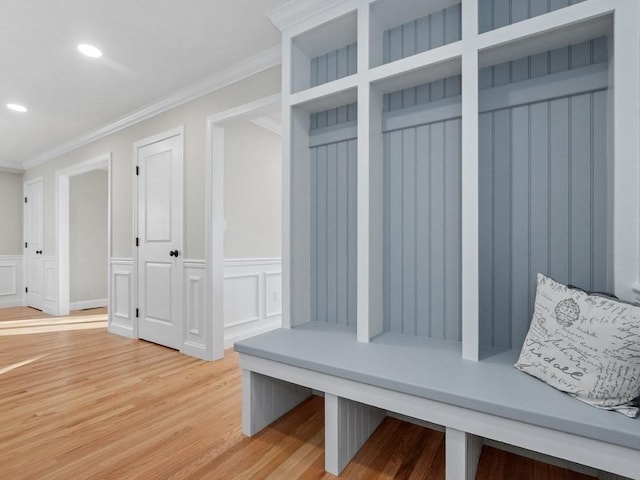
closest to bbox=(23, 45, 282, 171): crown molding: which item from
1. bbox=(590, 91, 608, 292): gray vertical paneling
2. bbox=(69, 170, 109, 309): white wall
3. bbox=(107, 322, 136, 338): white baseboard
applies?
bbox=(69, 170, 109, 309): white wall

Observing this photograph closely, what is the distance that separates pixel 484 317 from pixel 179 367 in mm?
2283

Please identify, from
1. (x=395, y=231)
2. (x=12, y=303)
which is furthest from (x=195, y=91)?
(x=12, y=303)

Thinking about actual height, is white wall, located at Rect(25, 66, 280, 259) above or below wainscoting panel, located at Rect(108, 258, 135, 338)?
above

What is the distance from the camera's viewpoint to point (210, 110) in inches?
115

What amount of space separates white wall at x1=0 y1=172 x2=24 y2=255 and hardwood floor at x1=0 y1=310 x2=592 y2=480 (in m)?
4.14

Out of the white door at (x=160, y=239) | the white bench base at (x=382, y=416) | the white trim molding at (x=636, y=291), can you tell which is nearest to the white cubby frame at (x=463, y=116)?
the white trim molding at (x=636, y=291)

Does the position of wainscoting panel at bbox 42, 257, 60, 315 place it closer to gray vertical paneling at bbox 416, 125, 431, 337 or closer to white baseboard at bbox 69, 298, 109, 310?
white baseboard at bbox 69, 298, 109, 310

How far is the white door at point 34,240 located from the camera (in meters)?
5.21

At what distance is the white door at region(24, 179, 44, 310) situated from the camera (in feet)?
17.1

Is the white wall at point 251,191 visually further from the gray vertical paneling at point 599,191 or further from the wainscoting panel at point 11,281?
the wainscoting panel at point 11,281

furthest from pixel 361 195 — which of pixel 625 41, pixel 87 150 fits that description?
pixel 87 150

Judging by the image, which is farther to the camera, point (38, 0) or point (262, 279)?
point (262, 279)

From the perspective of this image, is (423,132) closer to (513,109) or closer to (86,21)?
(513,109)

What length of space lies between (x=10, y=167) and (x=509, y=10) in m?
6.95
